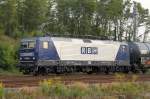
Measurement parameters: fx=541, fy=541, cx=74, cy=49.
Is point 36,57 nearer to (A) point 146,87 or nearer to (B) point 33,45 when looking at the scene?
(B) point 33,45

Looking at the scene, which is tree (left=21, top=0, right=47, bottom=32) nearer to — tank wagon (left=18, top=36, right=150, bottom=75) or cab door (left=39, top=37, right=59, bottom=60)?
tank wagon (left=18, top=36, right=150, bottom=75)

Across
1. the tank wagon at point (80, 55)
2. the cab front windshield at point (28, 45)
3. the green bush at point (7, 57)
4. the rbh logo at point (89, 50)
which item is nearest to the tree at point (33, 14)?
the tank wagon at point (80, 55)

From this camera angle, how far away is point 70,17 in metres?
67.2

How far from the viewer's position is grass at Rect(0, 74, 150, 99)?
19953mm

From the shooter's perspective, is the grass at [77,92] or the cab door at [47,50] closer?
the grass at [77,92]

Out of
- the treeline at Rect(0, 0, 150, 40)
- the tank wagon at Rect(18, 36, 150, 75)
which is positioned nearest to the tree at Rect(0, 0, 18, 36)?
the treeline at Rect(0, 0, 150, 40)

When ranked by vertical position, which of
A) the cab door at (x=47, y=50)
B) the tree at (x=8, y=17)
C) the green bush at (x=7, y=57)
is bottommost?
the green bush at (x=7, y=57)

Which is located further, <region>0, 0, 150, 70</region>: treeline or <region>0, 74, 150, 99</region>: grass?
<region>0, 0, 150, 70</region>: treeline

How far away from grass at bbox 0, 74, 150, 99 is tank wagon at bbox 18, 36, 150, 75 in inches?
552

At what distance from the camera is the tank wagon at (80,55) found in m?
38.0

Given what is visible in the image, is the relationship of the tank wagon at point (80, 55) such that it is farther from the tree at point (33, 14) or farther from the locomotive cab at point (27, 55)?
the tree at point (33, 14)

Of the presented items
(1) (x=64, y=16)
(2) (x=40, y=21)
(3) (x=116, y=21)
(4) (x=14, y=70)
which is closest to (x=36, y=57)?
(4) (x=14, y=70)

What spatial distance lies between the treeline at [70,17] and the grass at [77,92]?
29.8m

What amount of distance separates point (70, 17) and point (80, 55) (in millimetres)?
26394
